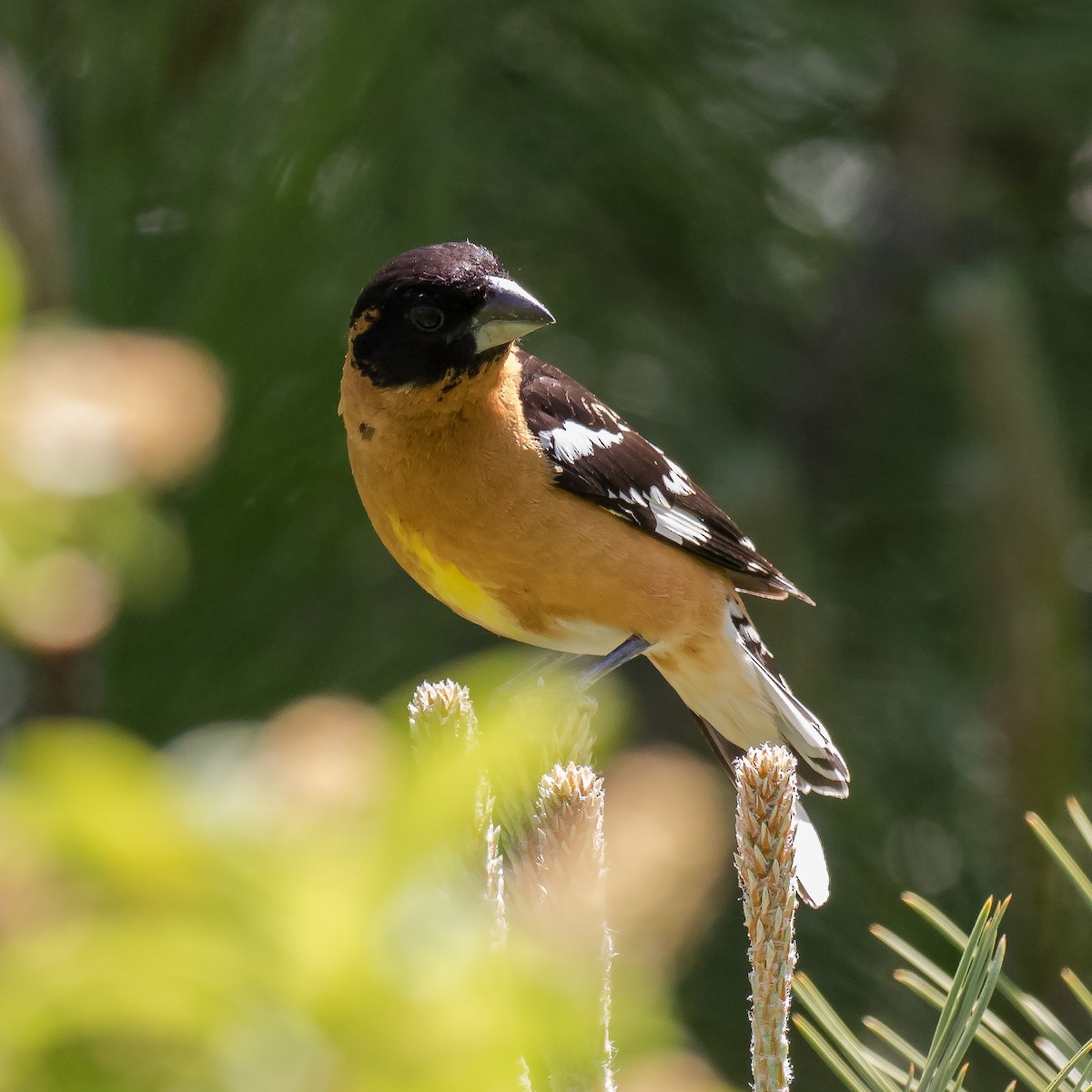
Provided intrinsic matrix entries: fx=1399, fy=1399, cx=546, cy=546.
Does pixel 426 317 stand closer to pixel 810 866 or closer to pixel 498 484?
pixel 498 484

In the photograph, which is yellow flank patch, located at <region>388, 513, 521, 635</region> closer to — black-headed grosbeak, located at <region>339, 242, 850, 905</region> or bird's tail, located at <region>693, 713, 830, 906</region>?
black-headed grosbeak, located at <region>339, 242, 850, 905</region>

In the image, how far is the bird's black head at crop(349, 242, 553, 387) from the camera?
1774mm

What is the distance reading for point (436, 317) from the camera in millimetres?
1784

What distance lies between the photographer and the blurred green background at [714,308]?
1906 mm

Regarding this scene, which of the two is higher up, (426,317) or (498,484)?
(426,317)

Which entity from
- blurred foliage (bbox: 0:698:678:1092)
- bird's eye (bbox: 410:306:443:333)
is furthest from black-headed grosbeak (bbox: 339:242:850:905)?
blurred foliage (bbox: 0:698:678:1092)

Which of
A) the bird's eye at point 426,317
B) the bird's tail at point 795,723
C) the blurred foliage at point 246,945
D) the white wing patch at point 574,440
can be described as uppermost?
the blurred foliage at point 246,945

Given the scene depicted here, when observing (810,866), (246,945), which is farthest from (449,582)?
(246,945)

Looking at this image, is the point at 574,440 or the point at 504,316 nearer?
the point at 504,316

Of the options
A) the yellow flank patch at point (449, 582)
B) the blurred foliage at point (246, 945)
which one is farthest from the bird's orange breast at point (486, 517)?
the blurred foliage at point (246, 945)

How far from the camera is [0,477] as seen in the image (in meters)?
0.43

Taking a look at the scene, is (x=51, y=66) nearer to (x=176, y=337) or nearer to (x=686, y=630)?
(x=176, y=337)

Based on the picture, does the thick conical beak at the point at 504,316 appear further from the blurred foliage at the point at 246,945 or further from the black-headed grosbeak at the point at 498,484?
the blurred foliage at the point at 246,945

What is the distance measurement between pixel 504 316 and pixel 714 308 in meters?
1.21
